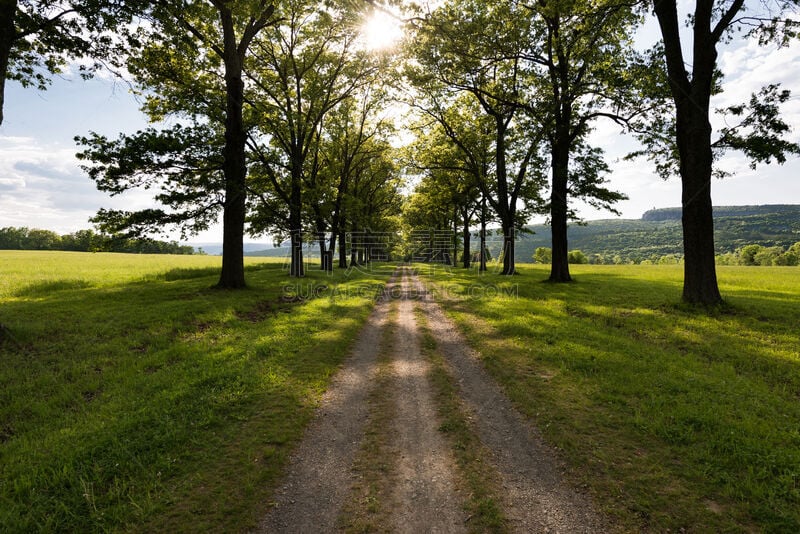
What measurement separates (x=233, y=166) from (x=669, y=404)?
19.5 m

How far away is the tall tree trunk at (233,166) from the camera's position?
17297mm

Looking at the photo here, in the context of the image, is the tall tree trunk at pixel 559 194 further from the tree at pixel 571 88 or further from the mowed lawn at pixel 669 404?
the mowed lawn at pixel 669 404

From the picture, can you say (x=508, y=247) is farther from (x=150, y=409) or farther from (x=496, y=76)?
(x=150, y=409)

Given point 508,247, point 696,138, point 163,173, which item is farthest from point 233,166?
point 508,247

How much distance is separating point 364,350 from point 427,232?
5345 centimetres

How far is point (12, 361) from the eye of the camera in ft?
25.0

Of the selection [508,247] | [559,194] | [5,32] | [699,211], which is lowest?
[508,247]

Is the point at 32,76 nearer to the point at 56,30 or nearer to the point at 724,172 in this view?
the point at 56,30

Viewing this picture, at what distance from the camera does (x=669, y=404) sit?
237 inches

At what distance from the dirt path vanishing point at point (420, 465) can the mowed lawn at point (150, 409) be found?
1.33 feet

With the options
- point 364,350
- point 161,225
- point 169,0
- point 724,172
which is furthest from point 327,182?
point 724,172

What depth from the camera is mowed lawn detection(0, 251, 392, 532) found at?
378 centimetres

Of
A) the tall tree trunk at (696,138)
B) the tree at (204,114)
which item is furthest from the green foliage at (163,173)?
the tall tree trunk at (696,138)

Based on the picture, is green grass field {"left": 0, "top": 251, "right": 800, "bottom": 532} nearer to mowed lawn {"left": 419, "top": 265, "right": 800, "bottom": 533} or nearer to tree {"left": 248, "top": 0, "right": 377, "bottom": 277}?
mowed lawn {"left": 419, "top": 265, "right": 800, "bottom": 533}
